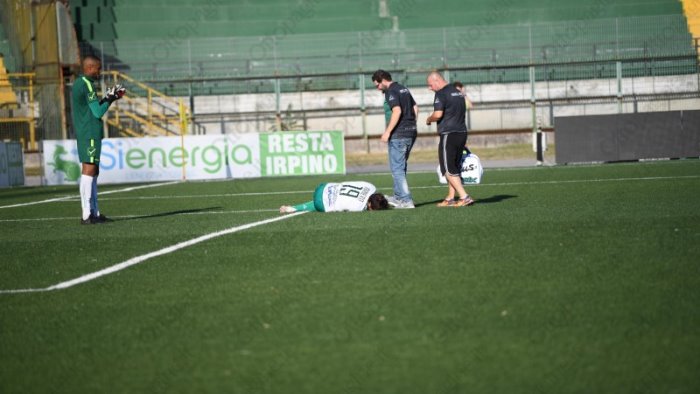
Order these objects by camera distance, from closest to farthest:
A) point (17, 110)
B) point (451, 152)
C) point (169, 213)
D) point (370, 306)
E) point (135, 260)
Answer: point (370, 306)
point (135, 260)
point (451, 152)
point (169, 213)
point (17, 110)

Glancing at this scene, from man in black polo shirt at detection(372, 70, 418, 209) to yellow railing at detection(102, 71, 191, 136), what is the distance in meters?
19.9

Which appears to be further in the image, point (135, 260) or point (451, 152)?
point (451, 152)

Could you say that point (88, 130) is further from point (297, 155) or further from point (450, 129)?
point (297, 155)

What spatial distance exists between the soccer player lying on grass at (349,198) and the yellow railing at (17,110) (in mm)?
21454

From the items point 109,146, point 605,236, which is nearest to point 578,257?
point 605,236

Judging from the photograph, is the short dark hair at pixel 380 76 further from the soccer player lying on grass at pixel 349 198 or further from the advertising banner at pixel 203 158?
the advertising banner at pixel 203 158

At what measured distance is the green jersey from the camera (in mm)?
12641

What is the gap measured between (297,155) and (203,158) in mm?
2474

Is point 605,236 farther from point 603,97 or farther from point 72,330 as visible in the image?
point 603,97

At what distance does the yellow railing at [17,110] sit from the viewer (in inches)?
1266

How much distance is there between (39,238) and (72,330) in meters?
5.67

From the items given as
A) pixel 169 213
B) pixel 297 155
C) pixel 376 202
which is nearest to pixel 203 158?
pixel 297 155

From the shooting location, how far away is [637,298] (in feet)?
19.9

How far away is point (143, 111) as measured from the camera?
112ft
